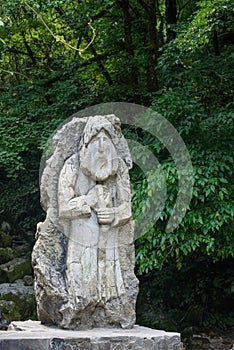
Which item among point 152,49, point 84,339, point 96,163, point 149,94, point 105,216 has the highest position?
point 152,49

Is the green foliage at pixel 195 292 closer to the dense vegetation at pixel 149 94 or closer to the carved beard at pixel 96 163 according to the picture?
the dense vegetation at pixel 149 94

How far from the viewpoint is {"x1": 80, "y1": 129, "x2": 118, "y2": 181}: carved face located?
626 cm

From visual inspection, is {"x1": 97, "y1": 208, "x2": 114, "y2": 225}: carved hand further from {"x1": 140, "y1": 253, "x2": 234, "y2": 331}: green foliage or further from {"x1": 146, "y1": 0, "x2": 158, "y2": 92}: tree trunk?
{"x1": 146, "y1": 0, "x2": 158, "y2": 92}: tree trunk

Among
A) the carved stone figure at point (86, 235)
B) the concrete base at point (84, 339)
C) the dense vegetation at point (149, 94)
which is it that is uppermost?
the dense vegetation at point (149, 94)

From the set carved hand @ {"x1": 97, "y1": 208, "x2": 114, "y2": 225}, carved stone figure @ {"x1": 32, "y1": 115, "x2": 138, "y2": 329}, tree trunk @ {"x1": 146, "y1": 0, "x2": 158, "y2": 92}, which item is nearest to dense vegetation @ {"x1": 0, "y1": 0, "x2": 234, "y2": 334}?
tree trunk @ {"x1": 146, "y1": 0, "x2": 158, "y2": 92}

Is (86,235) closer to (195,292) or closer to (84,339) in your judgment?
(84,339)

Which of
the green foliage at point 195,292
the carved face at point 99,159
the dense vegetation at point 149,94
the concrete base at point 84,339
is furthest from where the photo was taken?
the green foliage at point 195,292

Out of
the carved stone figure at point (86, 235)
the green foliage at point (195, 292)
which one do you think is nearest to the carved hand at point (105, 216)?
the carved stone figure at point (86, 235)

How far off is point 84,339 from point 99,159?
186 cm

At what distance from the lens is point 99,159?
20.5 feet

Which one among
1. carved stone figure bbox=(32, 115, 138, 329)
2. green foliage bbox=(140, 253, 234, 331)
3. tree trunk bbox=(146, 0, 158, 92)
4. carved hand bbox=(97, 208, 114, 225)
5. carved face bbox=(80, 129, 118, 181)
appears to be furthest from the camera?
tree trunk bbox=(146, 0, 158, 92)

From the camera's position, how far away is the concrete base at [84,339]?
5.15m

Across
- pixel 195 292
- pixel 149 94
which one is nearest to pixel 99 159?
pixel 149 94

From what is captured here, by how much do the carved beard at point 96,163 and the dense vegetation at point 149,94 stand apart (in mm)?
2069
